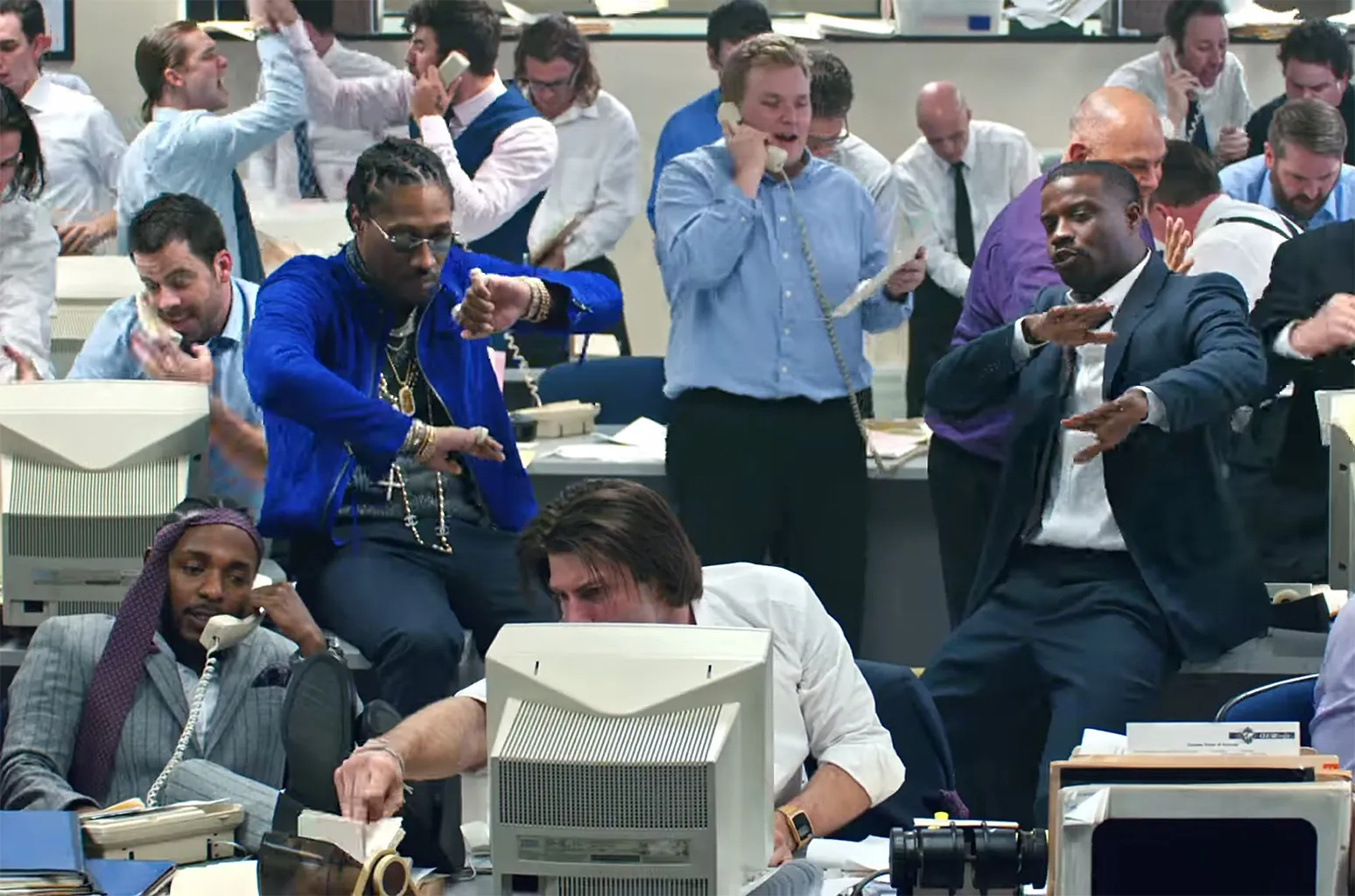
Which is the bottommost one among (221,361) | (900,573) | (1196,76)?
(900,573)

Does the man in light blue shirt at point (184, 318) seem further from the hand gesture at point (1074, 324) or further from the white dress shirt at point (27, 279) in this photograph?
the hand gesture at point (1074, 324)

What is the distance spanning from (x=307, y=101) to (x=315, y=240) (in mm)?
1449

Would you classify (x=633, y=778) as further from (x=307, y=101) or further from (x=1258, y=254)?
(x=307, y=101)

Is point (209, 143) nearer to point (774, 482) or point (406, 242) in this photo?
point (406, 242)

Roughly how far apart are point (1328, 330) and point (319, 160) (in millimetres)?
3225

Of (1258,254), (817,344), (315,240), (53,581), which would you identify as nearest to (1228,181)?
(1258,254)

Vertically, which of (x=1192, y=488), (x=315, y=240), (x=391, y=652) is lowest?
(x=391, y=652)

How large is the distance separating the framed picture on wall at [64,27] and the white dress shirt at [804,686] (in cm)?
496

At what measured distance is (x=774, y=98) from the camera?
4.14 metres

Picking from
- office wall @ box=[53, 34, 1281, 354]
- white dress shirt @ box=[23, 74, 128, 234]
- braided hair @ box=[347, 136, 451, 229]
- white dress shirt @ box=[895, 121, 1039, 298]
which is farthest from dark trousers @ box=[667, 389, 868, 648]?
office wall @ box=[53, 34, 1281, 354]

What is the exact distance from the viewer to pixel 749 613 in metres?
2.74

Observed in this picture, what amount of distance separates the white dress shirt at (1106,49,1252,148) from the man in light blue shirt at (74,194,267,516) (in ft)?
11.0

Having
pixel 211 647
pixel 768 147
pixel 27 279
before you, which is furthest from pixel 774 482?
pixel 27 279

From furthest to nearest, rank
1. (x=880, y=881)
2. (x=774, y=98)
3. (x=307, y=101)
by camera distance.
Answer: (x=307, y=101) < (x=774, y=98) < (x=880, y=881)
